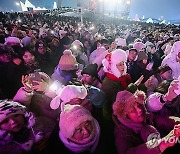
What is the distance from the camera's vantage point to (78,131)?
2352 millimetres

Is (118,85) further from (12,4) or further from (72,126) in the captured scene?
(12,4)

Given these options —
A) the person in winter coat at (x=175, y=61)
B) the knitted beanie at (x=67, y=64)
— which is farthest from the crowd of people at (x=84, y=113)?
the person in winter coat at (x=175, y=61)

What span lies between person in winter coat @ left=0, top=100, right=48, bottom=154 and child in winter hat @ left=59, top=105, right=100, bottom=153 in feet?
0.82

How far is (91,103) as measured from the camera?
301 centimetres

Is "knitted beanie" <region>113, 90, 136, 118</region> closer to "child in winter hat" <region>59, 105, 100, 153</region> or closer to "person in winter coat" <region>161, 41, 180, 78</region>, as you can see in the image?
"child in winter hat" <region>59, 105, 100, 153</region>

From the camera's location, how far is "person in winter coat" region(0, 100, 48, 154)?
2.27 meters

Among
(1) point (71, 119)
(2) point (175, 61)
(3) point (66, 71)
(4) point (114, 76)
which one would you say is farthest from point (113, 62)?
(1) point (71, 119)

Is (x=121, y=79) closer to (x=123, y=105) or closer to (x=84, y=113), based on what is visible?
(x=123, y=105)

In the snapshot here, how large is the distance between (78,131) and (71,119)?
0.13 metres

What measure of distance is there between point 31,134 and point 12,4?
4490 inches

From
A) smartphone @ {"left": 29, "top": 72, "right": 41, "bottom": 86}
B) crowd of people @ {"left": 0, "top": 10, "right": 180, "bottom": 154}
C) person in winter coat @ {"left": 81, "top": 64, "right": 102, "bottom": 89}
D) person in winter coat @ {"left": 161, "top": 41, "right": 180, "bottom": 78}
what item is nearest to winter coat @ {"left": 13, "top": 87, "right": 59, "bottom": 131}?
crowd of people @ {"left": 0, "top": 10, "right": 180, "bottom": 154}

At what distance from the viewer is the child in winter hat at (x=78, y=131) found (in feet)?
7.69

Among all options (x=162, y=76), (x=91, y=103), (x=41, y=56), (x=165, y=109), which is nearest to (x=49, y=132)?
(x=91, y=103)

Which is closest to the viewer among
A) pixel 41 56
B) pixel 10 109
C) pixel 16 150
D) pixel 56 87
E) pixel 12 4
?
pixel 16 150
